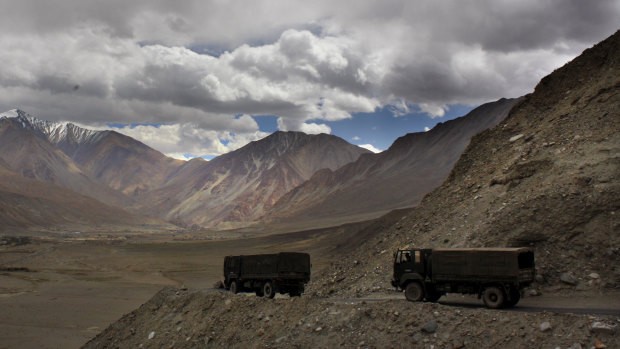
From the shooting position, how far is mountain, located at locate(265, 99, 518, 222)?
455 ft

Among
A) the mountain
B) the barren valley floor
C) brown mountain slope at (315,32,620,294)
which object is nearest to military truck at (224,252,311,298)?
brown mountain slope at (315,32,620,294)

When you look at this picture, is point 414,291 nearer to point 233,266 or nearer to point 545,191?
point 545,191

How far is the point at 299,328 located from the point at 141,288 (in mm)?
39195

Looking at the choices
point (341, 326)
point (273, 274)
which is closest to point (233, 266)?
point (273, 274)

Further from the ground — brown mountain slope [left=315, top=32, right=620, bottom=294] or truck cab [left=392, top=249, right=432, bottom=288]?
brown mountain slope [left=315, top=32, right=620, bottom=294]

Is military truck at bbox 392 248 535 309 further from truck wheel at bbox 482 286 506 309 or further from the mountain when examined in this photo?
the mountain

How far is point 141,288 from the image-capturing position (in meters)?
49.6

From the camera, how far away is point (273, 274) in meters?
22.4

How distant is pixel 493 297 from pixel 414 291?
2.67 meters

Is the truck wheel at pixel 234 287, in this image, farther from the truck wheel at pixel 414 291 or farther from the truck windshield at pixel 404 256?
the truck wheel at pixel 414 291

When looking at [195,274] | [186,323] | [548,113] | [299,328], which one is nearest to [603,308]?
[299,328]

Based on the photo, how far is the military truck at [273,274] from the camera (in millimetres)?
22141

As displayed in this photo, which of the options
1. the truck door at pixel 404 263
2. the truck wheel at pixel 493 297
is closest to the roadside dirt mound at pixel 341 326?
the truck wheel at pixel 493 297

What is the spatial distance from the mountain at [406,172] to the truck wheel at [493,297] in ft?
366
